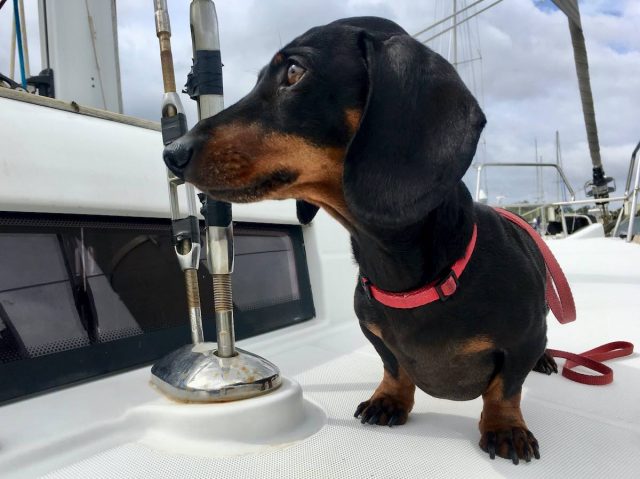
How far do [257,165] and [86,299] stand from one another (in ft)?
2.21

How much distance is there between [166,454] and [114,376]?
1.38ft

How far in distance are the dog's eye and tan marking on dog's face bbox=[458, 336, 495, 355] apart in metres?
0.65

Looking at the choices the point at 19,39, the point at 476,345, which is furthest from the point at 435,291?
the point at 19,39

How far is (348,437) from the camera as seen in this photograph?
41.9 inches

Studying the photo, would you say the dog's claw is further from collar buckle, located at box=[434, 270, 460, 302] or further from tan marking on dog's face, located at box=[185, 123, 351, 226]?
tan marking on dog's face, located at box=[185, 123, 351, 226]

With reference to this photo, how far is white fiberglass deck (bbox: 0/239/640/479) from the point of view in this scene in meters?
0.92

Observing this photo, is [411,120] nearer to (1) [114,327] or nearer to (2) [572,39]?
(1) [114,327]

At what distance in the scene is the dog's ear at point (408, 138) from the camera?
878 mm

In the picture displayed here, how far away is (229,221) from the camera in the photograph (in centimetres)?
112

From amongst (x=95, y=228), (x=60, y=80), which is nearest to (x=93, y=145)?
(x=95, y=228)

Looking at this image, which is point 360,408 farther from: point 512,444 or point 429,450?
point 512,444


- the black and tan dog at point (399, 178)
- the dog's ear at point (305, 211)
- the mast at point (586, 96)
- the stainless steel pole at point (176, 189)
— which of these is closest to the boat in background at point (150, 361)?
the black and tan dog at point (399, 178)

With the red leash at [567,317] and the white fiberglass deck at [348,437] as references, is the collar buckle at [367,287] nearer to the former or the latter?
the white fiberglass deck at [348,437]

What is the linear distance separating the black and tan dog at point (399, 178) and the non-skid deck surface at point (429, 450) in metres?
0.06
